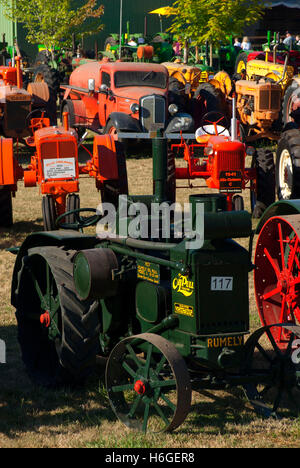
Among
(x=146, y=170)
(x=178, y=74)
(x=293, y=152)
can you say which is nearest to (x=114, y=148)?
(x=293, y=152)

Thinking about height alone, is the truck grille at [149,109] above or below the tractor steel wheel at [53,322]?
above

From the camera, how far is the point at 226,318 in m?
4.59

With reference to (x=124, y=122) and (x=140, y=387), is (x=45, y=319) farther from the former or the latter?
(x=124, y=122)

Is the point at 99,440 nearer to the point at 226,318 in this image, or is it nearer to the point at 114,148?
the point at 226,318

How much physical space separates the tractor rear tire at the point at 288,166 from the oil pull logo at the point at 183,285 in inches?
263

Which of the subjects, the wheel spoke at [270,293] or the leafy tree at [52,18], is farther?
the leafy tree at [52,18]

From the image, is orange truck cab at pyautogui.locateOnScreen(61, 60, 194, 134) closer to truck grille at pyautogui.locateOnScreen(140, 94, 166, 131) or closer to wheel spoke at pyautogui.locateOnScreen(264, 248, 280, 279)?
truck grille at pyautogui.locateOnScreen(140, 94, 166, 131)

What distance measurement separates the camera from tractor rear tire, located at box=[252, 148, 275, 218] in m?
10.9

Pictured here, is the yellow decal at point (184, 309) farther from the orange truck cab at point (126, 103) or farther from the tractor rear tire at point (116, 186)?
the orange truck cab at point (126, 103)

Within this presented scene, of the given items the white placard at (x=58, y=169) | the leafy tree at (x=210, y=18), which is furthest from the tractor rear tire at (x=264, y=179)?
the leafy tree at (x=210, y=18)

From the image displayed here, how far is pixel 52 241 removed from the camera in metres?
5.67

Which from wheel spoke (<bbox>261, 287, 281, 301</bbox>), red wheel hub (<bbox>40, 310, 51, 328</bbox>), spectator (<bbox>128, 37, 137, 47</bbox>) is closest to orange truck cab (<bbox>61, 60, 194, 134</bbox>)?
spectator (<bbox>128, 37, 137, 47</bbox>)

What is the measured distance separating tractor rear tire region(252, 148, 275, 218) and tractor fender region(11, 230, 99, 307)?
5648mm

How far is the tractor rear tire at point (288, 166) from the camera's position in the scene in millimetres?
11055
